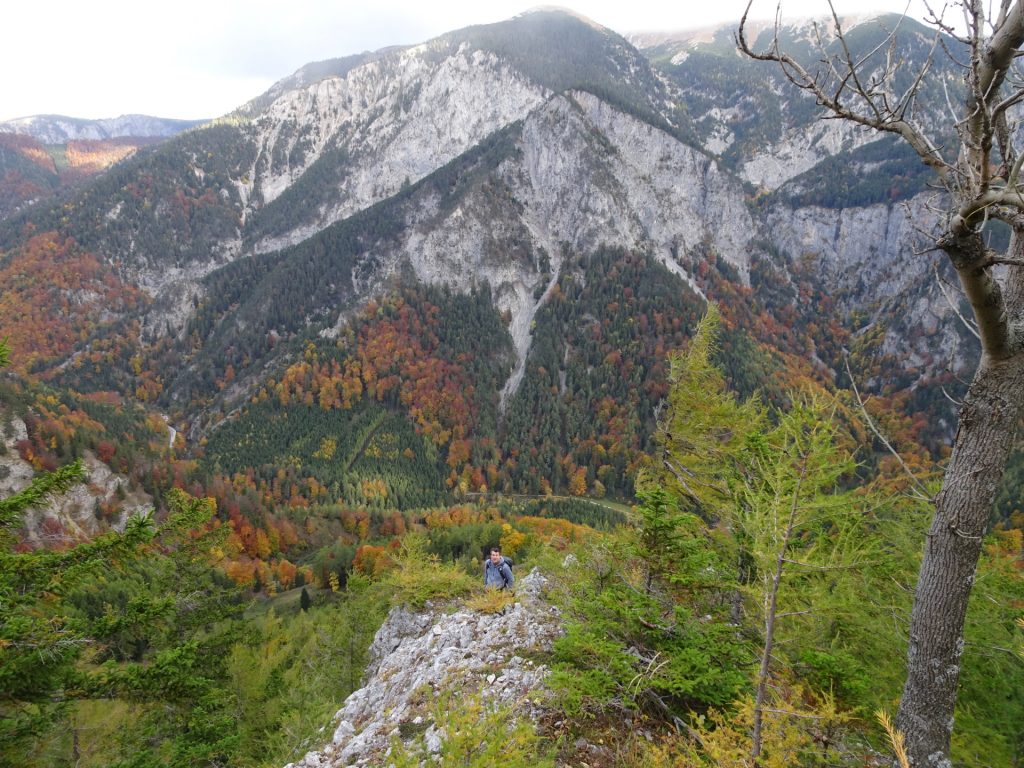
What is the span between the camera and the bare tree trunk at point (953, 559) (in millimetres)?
4617

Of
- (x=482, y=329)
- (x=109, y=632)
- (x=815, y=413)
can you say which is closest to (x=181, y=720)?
(x=109, y=632)

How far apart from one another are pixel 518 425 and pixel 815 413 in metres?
124

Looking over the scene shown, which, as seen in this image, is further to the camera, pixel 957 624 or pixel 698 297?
pixel 698 297

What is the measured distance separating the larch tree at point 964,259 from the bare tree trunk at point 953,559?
1 cm

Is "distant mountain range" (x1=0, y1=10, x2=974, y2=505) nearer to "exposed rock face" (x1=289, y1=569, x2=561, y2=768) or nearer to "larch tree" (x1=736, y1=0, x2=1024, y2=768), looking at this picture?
"exposed rock face" (x1=289, y1=569, x2=561, y2=768)

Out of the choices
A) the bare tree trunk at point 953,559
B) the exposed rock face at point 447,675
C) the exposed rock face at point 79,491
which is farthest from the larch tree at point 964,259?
the exposed rock face at point 79,491

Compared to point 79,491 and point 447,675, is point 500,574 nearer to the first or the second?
point 447,675

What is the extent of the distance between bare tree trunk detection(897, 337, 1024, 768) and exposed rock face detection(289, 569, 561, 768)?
4.65m

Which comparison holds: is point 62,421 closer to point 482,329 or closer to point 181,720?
point 181,720

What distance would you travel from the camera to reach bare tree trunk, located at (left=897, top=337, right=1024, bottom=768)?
15.1 feet

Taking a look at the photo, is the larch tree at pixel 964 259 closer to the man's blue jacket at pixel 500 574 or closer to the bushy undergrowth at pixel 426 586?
the man's blue jacket at pixel 500 574

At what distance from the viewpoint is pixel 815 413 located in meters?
5.62


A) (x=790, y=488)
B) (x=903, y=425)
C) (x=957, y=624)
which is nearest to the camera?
(x=957, y=624)

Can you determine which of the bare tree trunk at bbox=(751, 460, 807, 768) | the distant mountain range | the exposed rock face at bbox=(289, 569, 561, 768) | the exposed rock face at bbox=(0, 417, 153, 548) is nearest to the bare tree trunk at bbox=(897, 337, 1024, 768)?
the bare tree trunk at bbox=(751, 460, 807, 768)
